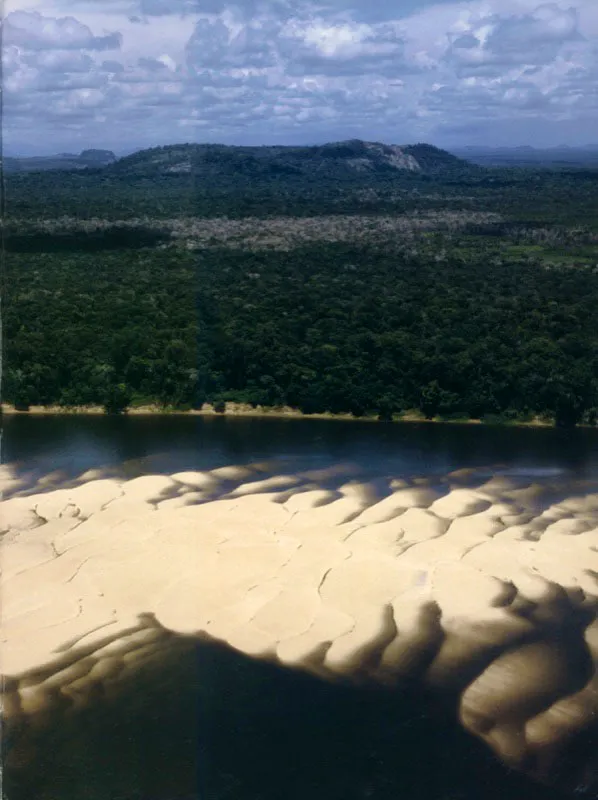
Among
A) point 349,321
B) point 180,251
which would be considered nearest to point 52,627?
point 349,321

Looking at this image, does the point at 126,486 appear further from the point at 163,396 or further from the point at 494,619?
the point at 494,619

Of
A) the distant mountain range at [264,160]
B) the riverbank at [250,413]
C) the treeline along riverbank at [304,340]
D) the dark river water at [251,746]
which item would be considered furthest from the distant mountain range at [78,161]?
the dark river water at [251,746]

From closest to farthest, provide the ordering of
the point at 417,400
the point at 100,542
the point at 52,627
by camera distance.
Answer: the point at 52,627
the point at 100,542
the point at 417,400

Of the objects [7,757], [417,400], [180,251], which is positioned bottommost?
[7,757]

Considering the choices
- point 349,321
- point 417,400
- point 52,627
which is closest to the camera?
point 52,627

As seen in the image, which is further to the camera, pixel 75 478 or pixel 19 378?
pixel 19 378

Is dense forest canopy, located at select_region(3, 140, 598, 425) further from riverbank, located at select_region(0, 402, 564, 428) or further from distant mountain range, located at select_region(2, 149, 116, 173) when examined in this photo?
distant mountain range, located at select_region(2, 149, 116, 173)

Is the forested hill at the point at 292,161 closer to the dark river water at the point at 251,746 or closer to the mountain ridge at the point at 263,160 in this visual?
the mountain ridge at the point at 263,160

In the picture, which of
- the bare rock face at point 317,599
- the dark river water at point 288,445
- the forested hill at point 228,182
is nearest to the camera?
the bare rock face at point 317,599
